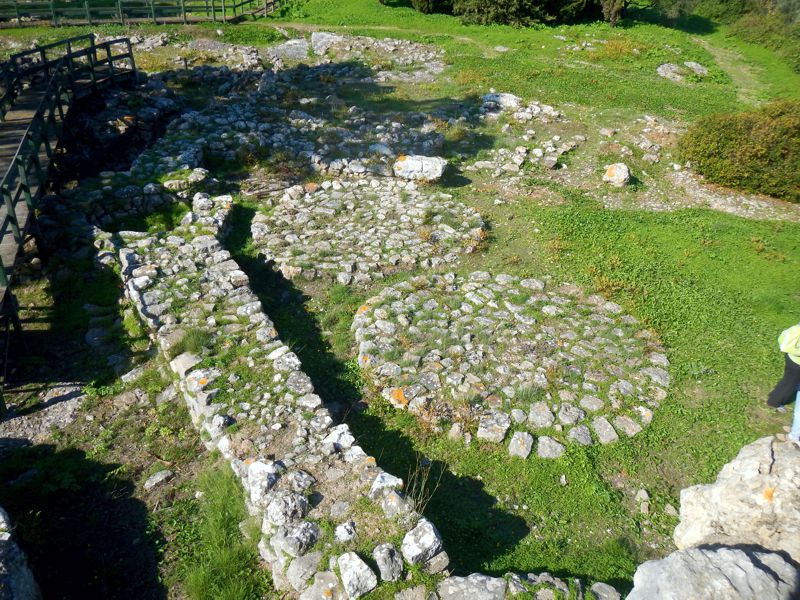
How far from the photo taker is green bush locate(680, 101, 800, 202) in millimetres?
15242

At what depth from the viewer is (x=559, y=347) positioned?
9.46 m

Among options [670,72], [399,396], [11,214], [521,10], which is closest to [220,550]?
[399,396]

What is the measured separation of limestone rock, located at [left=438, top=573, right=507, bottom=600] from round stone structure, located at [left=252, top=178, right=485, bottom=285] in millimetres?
6631

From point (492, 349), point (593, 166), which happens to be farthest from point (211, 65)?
point (492, 349)

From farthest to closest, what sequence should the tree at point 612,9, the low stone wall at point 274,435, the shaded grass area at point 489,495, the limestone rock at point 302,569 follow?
1. the tree at point 612,9
2. the shaded grass area at point 489,495
3. the low stone wall at point 274,435
4. the limestone rock at point 302,569

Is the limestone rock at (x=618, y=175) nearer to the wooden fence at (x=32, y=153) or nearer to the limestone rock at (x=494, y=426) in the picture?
the limestone rock at (x=494, y=426)

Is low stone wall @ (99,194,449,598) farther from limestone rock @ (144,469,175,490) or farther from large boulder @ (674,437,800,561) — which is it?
large boulder @ (674,437,800,561)

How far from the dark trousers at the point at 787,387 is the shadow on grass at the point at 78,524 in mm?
8425

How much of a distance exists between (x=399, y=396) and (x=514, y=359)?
209 centimetres

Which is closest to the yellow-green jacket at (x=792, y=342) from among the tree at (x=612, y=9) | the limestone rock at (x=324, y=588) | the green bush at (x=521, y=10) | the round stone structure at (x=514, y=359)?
the round stone structure at (x=514, y=359)

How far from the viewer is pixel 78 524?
21.7 ft

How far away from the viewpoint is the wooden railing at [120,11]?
2819 cm

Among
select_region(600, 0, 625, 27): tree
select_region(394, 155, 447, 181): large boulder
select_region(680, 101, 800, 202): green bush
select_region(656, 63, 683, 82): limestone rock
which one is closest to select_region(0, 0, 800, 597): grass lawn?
select_region(394, 155, 447, 181): large boulder

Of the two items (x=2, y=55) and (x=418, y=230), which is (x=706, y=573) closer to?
(x=418, y=230)
